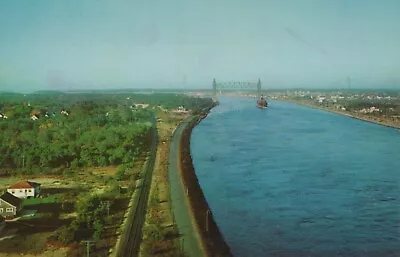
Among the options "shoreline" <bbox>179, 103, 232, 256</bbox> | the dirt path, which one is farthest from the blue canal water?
the dirt path

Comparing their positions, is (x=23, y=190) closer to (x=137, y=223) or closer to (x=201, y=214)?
(x=137, y=223)

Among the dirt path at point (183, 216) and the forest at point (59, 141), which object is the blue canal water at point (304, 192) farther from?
the forest at point (59, 141)

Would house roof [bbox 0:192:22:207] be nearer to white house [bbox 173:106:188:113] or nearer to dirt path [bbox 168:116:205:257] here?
dirt path [bbox 168:116:205:257]

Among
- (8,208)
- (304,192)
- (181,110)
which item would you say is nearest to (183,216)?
(8,208)

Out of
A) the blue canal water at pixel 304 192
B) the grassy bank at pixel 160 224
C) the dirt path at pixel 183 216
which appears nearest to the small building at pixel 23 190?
the grassy bank at pixel 160 224

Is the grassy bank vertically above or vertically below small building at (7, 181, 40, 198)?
below

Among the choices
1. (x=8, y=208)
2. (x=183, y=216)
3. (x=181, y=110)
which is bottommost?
(x=183, y=216)
